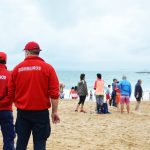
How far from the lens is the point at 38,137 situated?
5.29 metres

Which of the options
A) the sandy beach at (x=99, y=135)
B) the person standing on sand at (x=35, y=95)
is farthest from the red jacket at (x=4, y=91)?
the sandy beach at (x=99, y=135)

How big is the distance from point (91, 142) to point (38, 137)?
12.5ft

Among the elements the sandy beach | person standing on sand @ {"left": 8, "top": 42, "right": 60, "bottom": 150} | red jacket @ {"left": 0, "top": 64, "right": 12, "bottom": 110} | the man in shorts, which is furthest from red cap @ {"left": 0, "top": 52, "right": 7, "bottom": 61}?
the man in shorts

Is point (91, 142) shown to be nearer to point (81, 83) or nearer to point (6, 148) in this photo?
point (6, 148)

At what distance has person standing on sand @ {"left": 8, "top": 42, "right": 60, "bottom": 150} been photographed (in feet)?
17.1

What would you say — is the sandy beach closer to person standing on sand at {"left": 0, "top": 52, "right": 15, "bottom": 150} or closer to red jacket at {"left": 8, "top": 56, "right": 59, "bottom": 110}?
person standing on sand at {"left": 0, "top": 52, "right": 15, "bottom": 150}

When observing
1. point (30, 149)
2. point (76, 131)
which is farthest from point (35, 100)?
point (76, 131)

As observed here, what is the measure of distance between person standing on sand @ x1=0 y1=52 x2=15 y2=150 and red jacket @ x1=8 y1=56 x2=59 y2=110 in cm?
79

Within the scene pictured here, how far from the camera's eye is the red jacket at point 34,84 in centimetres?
521

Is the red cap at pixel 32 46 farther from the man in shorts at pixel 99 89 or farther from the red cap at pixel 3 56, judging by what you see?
the man in shorts at pixel 99 89

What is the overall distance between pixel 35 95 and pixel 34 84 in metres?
0.14

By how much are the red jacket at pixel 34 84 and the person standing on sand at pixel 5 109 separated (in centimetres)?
79

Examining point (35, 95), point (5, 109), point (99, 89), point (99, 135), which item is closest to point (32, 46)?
point (35, 95)

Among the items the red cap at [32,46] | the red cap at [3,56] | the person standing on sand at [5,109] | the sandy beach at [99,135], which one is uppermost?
the red cap at [32,46]
